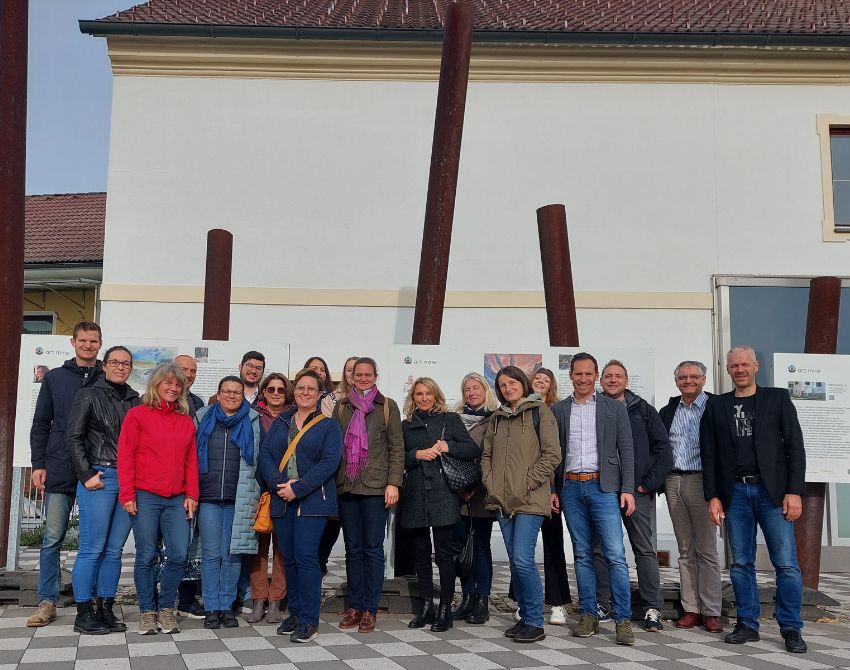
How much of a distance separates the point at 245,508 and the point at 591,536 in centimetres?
232

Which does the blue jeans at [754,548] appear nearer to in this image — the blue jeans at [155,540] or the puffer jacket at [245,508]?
the puffer jacket at [245,508]

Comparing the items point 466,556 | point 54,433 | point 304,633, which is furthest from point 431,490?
point 54,433

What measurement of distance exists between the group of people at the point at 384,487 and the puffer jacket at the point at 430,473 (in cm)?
1

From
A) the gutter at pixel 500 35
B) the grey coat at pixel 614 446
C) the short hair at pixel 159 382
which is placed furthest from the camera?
the gutter at pixel 500 35

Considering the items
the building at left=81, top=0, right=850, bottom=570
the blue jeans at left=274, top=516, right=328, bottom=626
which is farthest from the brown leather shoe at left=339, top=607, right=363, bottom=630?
the building at left=81, top=0, right=850, bottom=570

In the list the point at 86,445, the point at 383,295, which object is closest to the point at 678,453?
the point at 86,445

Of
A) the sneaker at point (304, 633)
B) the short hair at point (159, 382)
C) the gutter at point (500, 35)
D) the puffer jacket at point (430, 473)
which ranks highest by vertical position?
the gutter at point (500, 35)

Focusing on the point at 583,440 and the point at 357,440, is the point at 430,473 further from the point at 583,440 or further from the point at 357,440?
the point at 583,440

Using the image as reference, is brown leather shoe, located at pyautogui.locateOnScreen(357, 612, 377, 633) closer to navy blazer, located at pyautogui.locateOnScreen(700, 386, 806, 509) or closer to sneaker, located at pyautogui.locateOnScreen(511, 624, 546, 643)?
sneaker, located at pyautogui.locateOnScreen(511, 624, 546, 643)

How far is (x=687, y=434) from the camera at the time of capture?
19.5ft

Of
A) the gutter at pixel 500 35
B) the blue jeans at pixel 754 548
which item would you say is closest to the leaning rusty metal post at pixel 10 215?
the gutter at pixel 500 35

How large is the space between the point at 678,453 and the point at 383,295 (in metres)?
5.57

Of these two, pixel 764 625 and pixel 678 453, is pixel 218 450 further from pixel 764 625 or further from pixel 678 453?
pixel 764 625

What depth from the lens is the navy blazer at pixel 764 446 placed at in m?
5.38
